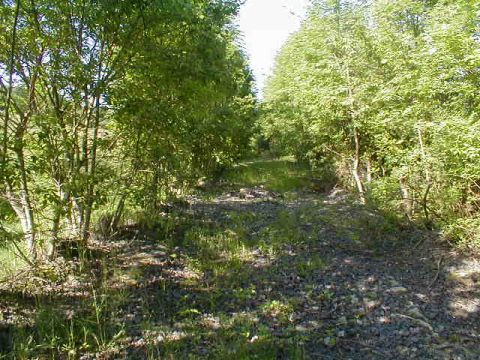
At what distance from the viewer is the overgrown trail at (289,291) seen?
431 centimetres

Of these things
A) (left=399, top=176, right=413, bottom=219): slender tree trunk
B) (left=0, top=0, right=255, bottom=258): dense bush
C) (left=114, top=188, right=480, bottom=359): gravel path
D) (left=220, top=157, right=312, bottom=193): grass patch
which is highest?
(left=0, top=0, right=255, bottom=258): dense bush

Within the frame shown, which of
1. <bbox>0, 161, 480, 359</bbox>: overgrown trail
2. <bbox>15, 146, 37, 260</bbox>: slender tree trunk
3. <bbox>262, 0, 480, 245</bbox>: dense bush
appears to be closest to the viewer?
<bbox>0, 161, 480, 359</bbox>: overgrown trail

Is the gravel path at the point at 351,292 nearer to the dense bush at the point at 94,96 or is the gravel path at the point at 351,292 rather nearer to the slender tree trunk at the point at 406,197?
the slender tree trunk at the point at 406,197

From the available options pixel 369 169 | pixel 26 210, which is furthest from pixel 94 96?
pixel 369 169

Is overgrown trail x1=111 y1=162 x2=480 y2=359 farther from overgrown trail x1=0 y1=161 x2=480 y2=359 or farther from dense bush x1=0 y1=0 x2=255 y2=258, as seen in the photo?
dense bush x1=0 y1=0 x2=255 y2=258

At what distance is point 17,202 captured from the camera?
5172 mm

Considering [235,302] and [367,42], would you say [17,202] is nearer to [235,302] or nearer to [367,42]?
[235,302]

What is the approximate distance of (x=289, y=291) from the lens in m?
5.81

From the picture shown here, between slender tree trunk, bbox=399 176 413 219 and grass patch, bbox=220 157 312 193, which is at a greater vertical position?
grass patch, bbox=220 157 312 193

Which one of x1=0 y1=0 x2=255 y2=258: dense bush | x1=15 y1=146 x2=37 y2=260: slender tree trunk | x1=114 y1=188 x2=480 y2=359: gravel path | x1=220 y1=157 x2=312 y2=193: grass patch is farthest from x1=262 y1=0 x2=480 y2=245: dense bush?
x1=15 y1=146 x2=37 y2=260: slender tree trunk

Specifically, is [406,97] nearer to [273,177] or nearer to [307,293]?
[307,293]

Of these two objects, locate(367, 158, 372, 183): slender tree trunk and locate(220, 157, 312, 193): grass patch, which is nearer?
locate(367, 158, 372, 183): slender tree trunk

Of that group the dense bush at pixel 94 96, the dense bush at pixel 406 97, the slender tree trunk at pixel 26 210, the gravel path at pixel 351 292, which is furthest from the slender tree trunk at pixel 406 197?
the slender tree trunk at pixel 26 210

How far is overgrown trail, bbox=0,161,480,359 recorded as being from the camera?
170 inches
